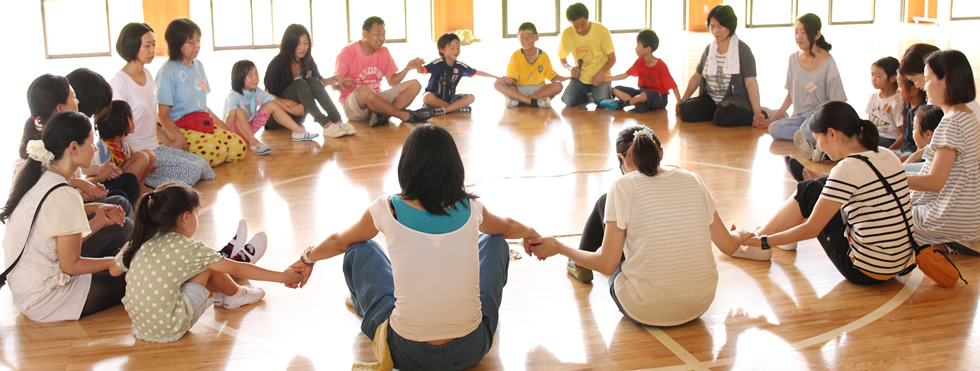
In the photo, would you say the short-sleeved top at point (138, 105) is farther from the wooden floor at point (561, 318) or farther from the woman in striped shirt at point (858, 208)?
the woman in striped shirt at point (858, 208)

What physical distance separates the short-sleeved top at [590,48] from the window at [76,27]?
823 cm

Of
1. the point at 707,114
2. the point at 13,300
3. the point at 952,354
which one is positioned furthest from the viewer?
the point at 707,114

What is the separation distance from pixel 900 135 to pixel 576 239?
2.47m

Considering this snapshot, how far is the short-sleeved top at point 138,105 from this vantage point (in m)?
5.53

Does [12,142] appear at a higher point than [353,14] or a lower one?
lower

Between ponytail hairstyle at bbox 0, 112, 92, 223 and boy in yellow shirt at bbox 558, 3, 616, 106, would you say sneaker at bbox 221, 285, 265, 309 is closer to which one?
ponytail hairstyle at bbox 0, 112, 92, 223

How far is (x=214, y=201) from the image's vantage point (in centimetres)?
528

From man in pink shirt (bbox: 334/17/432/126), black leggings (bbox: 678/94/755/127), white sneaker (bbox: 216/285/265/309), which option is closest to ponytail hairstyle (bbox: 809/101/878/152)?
white sneaker (bbox: 216/285/265/309)

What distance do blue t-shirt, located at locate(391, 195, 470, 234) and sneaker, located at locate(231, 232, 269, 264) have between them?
4.16ft

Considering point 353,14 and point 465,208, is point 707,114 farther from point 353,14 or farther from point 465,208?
point 353,14

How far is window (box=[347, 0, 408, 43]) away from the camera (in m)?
16.1

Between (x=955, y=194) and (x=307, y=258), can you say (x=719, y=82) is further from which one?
(x=307, y=258)

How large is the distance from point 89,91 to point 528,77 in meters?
5.02

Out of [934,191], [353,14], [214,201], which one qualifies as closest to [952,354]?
[934,191]
